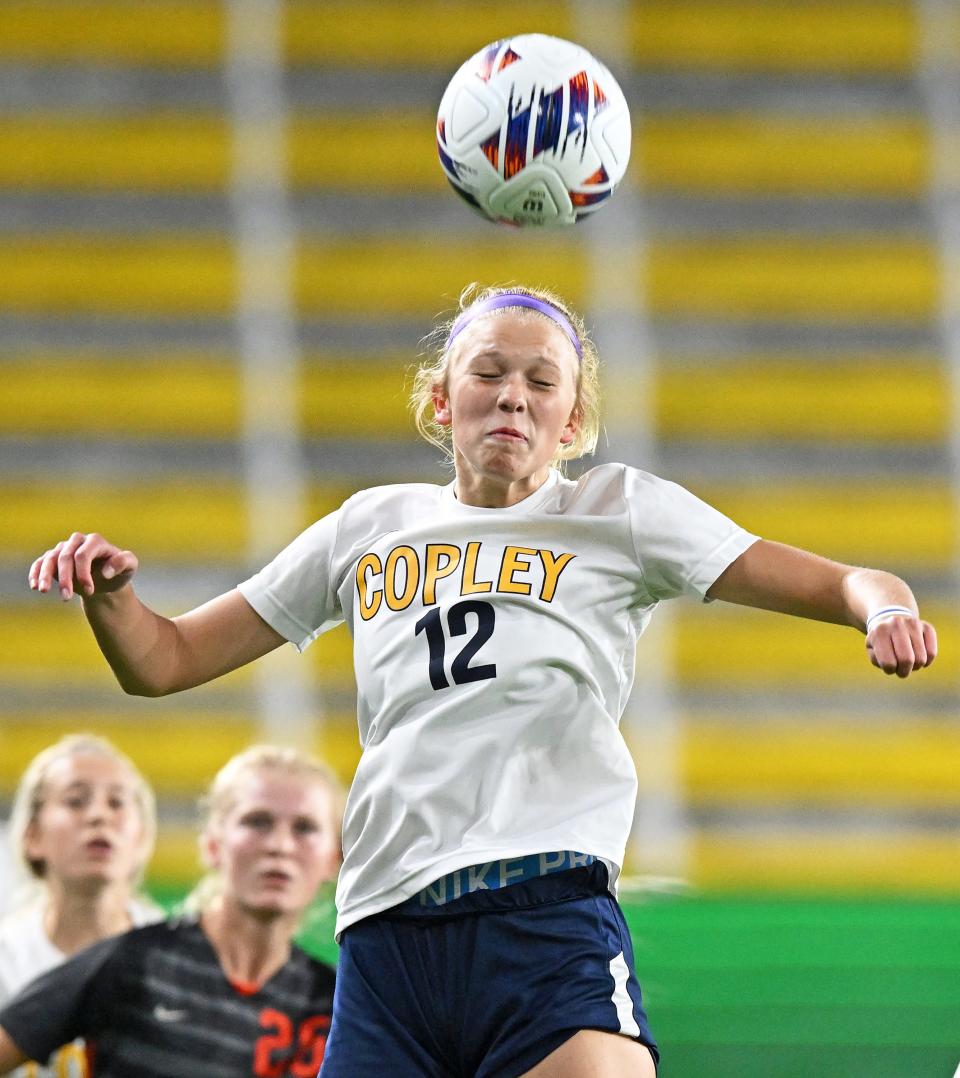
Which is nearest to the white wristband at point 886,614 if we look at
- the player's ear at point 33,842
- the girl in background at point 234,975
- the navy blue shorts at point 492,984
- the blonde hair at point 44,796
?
the navy blue shorts at point 492,984

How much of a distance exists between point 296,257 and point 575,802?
7.09 meters

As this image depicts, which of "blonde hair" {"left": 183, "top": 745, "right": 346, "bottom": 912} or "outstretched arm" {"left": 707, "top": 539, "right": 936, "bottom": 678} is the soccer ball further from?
"blonde hair" {"left": 183, "top": 745, "right": 346, "bottom": 912}

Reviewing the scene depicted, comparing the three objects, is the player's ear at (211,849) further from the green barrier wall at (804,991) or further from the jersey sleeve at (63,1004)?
the green barrier wall at (804,991)

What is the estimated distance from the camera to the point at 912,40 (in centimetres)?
930

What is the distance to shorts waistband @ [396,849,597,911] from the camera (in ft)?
7.59

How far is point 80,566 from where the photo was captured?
7.88 feet

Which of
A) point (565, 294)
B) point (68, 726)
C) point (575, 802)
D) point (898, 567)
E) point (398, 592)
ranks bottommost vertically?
point (575, 802)

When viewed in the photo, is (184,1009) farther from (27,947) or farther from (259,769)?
(27,947)

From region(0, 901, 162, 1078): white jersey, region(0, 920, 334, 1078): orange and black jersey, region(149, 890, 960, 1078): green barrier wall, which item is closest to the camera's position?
region(0, 920, 334, 1078): orange and black jersey

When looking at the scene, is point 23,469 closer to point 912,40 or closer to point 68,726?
point 68,726

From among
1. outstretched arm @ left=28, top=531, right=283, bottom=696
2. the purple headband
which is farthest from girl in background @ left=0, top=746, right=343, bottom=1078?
the purple headband

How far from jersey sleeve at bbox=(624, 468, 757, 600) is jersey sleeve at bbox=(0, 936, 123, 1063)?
1728 mm

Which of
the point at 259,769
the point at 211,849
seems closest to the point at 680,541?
the point at 259,769

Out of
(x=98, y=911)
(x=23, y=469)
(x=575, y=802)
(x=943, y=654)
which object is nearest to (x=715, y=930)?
(x=98, y=911)
